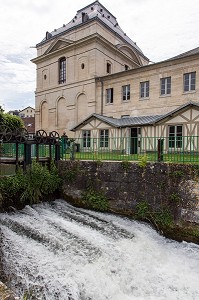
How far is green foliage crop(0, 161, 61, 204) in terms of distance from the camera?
7.84 meters

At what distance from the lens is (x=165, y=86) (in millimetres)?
19859

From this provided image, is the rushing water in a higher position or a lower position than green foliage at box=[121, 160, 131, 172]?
lower

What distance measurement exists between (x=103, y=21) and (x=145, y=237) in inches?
985

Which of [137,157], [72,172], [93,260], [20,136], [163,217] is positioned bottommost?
Result: [93,260]

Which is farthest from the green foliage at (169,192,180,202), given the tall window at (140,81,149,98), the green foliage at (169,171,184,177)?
the tall window at (140,81,149,98)

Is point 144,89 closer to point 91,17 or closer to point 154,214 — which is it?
point 91,17

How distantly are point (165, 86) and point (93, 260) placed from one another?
58.1ft

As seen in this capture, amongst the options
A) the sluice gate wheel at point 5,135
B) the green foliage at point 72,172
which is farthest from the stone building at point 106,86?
the sluice gate wheel at point 5,135

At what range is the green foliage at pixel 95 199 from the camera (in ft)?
27.7

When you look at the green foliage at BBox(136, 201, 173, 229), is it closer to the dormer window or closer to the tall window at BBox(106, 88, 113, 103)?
the tall window at BBox(106, 88, 113, 103)

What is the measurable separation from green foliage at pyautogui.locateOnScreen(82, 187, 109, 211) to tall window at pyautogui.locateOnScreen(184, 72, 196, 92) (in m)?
13.9

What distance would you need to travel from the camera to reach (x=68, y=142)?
11.5 m

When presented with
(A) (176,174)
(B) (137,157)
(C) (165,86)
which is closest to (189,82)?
(C) (165,86)

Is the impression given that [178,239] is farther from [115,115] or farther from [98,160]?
[115,115]
